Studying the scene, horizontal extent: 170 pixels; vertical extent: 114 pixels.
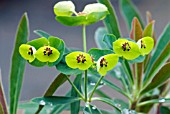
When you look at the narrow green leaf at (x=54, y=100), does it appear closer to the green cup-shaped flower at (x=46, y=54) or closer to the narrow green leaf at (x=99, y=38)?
the green cup-shaped flower at (x=46, y=54)

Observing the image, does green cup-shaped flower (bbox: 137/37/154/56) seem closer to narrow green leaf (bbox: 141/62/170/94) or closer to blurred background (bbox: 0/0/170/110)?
narrow green leaf (bbox: 141/62/170/94)

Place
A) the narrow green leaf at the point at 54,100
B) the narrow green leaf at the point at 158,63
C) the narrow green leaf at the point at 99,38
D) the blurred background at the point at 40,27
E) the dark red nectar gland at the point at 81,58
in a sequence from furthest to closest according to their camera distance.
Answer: the blurred background at the point at 40,27, the narrow green leaf at the point at 99,38, the narrow green leaf at the point at 158,63, the narrow green leaf at the point at 54,100, the dark red nectar gland at the point at 81,58

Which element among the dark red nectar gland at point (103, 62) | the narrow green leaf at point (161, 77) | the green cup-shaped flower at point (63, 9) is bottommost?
the narrow green leaf at point (161, 77)

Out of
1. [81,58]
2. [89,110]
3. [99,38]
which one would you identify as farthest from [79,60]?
[99,38]

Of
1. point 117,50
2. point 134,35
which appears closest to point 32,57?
point 117,50

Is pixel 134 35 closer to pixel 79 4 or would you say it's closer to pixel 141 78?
pixel 141 78

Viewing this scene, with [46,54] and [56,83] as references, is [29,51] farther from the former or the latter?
[56,83]

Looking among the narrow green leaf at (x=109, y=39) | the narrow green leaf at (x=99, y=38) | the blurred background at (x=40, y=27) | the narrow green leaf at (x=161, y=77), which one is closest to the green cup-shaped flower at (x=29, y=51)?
the narrow green leaf at (x=109, y=39)

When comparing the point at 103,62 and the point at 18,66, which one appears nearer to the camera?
the point at 103,62
